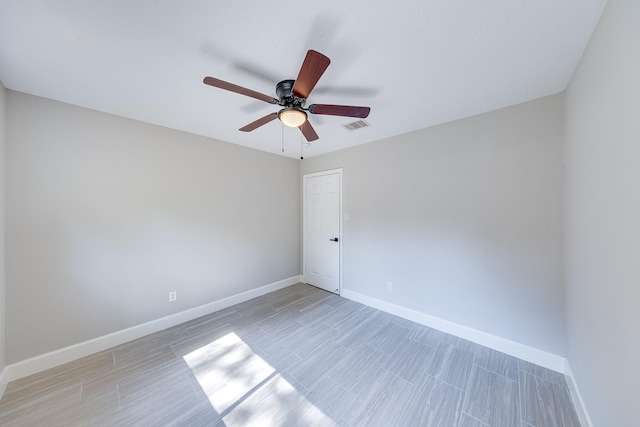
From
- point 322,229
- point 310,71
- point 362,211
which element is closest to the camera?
point 310,71

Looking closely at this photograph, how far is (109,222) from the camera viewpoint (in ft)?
7.66

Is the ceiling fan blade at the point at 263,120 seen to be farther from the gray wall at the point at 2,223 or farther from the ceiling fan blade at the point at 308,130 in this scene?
the gray wall at the point at 2,223

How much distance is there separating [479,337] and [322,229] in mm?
2570

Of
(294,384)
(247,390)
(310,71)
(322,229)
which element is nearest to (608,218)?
(310,71)

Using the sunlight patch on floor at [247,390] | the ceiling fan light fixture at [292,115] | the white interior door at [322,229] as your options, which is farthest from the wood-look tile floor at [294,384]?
the ceiling fan light fixture at [292,115]

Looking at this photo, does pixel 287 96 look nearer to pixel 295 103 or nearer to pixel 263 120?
pixel 295 103

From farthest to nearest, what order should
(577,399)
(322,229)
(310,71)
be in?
(322,229) < (577,399) < (310,71)

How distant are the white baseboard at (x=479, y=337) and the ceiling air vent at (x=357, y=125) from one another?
242cm

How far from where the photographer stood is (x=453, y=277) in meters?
2.55

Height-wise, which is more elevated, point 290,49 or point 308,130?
point 290,49

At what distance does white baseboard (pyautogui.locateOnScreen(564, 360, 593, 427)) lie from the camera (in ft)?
4.66

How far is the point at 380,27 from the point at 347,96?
0.76m

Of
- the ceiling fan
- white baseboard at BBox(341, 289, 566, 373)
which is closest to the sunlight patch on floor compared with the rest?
white baseboard at BBox(341, 289, 566, 373)

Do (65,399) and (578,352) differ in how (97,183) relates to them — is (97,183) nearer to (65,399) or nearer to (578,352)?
(65,399)
